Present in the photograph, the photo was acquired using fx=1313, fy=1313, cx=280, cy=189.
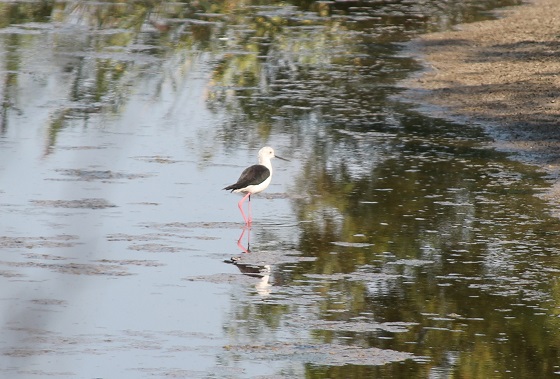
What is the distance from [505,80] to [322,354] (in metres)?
10.8

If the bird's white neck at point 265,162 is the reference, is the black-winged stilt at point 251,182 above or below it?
below

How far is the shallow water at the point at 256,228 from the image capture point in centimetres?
748

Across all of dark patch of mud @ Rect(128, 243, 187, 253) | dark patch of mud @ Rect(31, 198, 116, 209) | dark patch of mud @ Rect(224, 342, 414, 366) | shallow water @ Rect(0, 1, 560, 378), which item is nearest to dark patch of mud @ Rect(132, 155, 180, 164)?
shallow water @ Rect(0, 1, 560, 378)

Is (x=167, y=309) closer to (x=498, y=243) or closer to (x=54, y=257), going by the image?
(x=54, y=257)

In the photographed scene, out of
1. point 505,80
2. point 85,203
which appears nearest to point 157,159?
point 85,203

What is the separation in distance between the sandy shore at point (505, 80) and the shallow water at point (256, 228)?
437 millimetres

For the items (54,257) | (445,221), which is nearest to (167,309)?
(54,257)

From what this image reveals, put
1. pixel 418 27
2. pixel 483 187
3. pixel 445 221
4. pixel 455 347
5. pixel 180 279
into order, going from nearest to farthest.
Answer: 1. pixel 455 347
2. pixel 180 279
3. pixel 445 221
4. pixel 483 187
5. pixel 418 27

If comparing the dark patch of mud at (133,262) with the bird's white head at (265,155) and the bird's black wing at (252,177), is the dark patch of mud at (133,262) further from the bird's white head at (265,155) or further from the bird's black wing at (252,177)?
the bird's white head at (265,155)

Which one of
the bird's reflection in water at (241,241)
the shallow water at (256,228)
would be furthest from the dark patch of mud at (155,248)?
the bird's reflection in water at (241,241)

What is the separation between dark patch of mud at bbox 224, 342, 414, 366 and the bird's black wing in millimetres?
3582

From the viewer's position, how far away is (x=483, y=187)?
12.3 metres

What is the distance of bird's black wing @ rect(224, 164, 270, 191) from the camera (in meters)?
11.2

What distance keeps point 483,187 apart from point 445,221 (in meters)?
1.37
